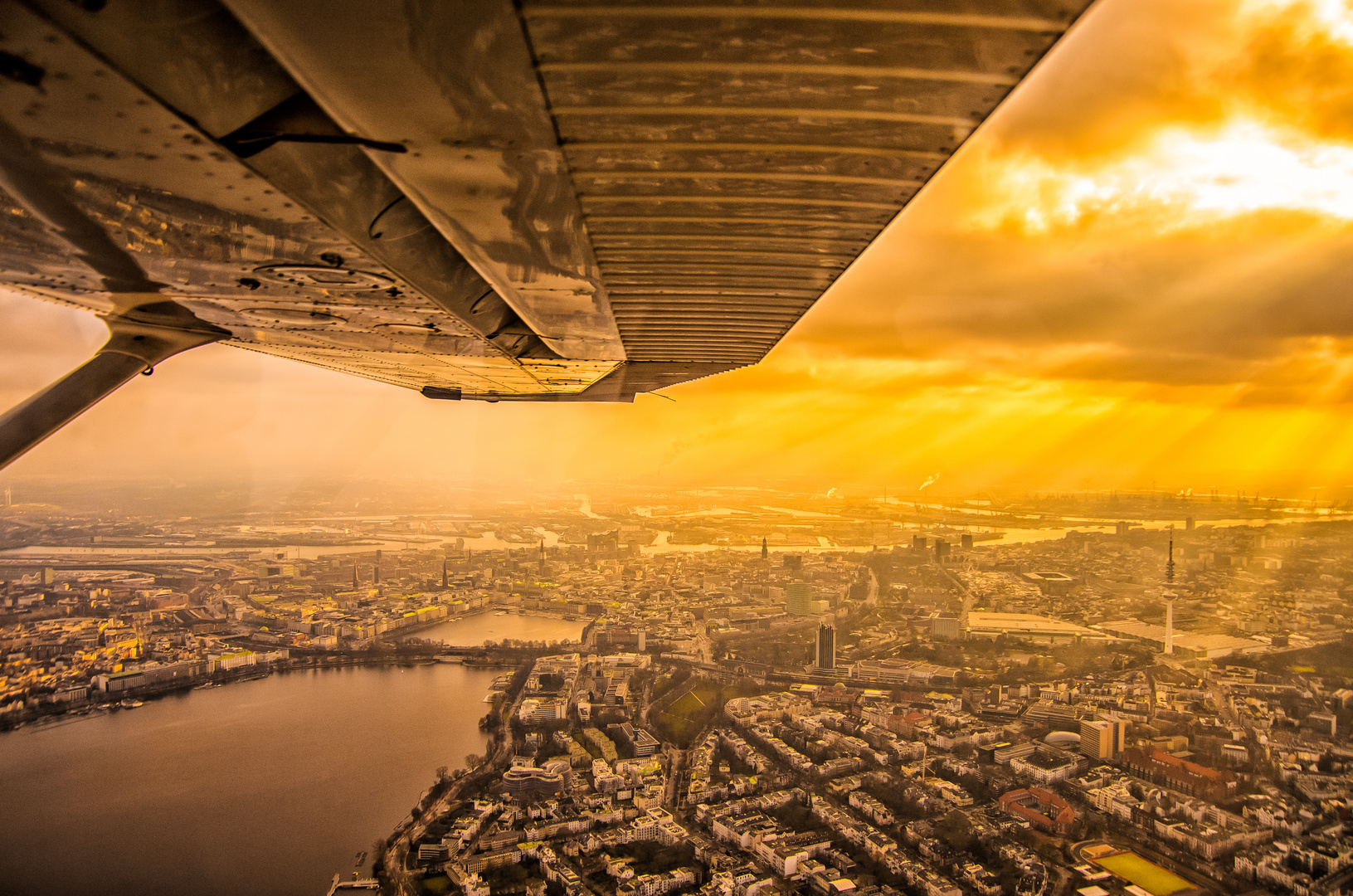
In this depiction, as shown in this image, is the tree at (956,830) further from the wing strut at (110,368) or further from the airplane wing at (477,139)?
the wing strut at (110,368)

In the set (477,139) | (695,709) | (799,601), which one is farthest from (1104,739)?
(477,139)

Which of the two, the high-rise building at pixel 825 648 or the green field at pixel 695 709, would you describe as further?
the high-rise building at pixel 825 648

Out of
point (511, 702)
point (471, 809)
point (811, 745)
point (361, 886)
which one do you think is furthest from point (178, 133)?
point (511, 702)

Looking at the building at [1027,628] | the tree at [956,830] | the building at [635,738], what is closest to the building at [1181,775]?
the tree at [956,830]

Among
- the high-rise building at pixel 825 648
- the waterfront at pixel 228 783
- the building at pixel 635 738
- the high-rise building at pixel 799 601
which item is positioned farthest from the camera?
the high-rise building at pixel 799 601

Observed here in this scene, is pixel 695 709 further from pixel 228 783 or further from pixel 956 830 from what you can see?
pixel 228 783
